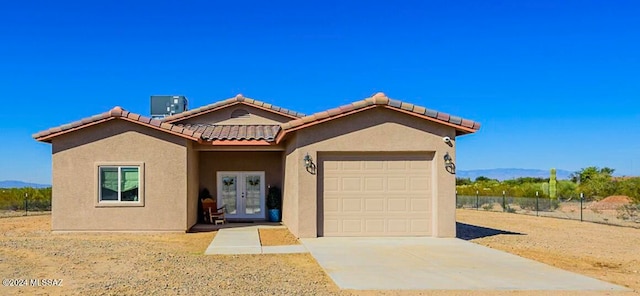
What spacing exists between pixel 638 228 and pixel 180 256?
17359 millimetres

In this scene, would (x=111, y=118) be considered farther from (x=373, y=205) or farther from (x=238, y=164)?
(x=373, y=205)

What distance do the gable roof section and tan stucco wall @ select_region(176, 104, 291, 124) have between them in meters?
7.58

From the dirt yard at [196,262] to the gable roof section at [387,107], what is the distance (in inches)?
124

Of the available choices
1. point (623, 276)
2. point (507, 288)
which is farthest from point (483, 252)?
point (507, 288)

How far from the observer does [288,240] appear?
47.7ft

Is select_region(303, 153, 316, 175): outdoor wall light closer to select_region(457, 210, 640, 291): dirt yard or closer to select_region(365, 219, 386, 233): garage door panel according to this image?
select_region(365, 219, 386, 233): garage door panel

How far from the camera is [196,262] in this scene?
1094 cm

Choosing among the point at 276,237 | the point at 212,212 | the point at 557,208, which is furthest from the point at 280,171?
the point at 557,208

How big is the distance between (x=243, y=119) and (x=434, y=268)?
1382cm

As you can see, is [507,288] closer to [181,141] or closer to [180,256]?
[180,256]

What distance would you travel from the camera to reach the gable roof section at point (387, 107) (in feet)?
47.9

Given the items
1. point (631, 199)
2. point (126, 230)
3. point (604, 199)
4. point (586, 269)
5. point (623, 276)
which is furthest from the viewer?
point (604, 199)

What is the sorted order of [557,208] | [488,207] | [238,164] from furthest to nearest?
[488,207]
[557,208]
[238,164]

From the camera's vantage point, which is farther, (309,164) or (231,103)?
(231,103)
